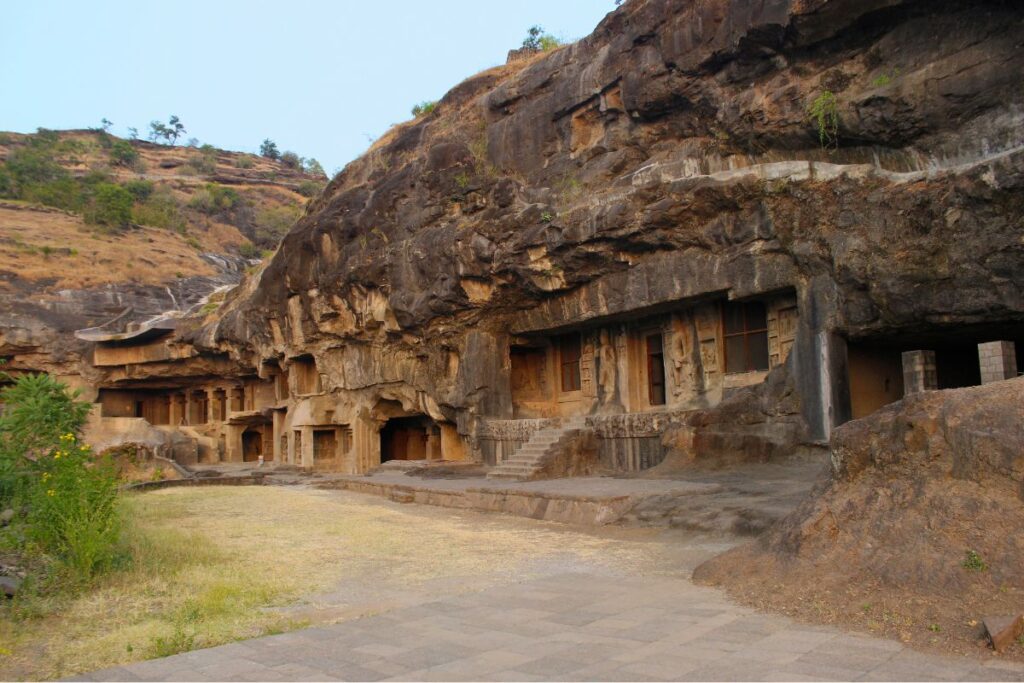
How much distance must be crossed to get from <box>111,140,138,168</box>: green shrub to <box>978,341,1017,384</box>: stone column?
2835 inches

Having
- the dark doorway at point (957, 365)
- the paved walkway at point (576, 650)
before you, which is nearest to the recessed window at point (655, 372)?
the dark doorway at point (957, 365)

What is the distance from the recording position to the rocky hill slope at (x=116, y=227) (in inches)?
1278

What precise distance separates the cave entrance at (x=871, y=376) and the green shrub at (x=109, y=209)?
137 ft

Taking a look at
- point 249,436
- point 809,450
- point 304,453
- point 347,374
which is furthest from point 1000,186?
point 249,436

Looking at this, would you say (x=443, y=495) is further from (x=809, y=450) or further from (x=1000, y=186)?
(x=1000, y=186)

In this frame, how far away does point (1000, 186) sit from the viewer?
1046cm

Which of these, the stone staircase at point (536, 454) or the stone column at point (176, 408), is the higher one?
the stone column at point (176, 408)

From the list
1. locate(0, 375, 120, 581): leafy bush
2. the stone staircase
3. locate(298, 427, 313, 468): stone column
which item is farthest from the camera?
locate(298, 427, 313, 468): stone column

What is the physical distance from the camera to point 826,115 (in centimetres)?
1373

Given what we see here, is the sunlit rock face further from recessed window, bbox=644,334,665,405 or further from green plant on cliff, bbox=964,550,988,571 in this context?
green plant on cliff, bbox=964,550,988,571

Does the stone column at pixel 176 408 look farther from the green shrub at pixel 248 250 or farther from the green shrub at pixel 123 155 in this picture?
the green shrub at pixel 123 155

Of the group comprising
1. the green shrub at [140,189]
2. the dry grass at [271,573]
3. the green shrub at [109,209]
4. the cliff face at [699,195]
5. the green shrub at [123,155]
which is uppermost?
the green shrub at [123,155]

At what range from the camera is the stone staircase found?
15.8 meters

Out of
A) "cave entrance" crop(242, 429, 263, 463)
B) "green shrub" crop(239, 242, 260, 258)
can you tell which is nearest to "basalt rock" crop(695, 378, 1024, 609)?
"cave entrance" crop(242, 429, 263, 463)
